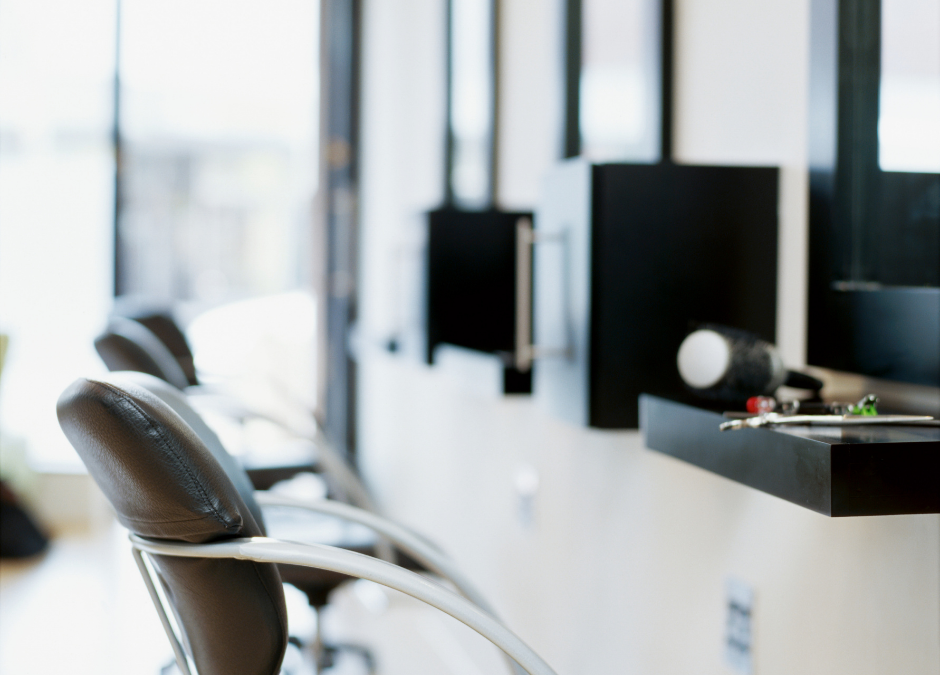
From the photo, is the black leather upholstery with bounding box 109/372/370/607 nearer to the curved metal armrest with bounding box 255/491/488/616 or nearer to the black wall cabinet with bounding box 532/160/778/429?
the curved metal armrest with bounding box 255/491/488/616

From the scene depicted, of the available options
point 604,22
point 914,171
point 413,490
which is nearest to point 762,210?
A: point 914,171

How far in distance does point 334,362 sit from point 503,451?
7.52 ft

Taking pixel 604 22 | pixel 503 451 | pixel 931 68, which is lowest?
pixel 503 451

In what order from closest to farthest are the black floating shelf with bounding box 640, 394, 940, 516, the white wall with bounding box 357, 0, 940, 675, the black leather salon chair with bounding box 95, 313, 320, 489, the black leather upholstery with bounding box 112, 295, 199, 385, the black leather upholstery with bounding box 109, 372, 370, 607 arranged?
the black floating shelf with bounding box 640, 394, 940, 516 < the white wall with bounding box 357, 0, 940, 675 < the black leather upholstery with bounding box 109, 372, 370, 607 < the black leather salon chair with bounding box 95, 313, 320, 489 < the black leather upholstery with bounding box 112, 295, 199, 385

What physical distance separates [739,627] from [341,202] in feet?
11.8

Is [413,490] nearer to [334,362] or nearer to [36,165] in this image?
[334,362]

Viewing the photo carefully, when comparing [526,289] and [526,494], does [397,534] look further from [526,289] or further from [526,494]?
[526,494]

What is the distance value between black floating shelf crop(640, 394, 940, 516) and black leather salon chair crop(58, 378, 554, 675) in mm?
373

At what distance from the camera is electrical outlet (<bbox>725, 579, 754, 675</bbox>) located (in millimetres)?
1397

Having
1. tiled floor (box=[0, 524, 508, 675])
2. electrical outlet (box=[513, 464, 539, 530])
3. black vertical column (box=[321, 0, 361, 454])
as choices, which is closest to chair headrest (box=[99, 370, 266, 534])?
electrical outlet (box=[513, 464, 539, 530])

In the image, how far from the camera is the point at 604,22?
2.02 m

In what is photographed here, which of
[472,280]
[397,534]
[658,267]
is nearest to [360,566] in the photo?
[397,534]

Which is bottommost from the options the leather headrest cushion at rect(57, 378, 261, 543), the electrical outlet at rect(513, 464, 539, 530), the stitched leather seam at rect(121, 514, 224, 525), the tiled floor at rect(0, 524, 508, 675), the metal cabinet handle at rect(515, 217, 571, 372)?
the tiled floor at rect(0, 524, 508, 675)

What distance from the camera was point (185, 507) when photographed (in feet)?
3.37
